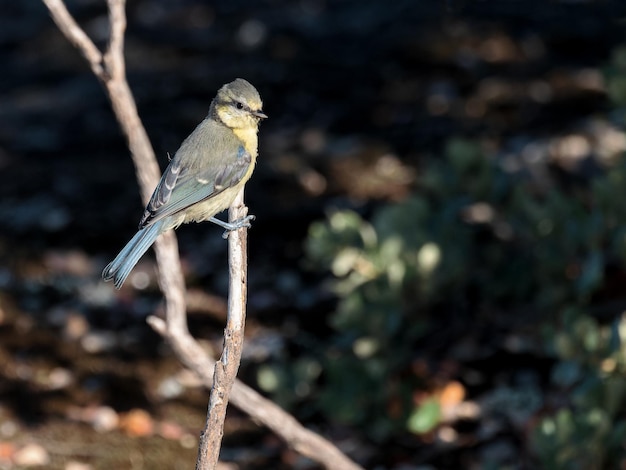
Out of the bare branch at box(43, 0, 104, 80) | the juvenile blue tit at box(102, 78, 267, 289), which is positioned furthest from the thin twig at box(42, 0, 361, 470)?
the juvenile blue tit at box(102, 78, 267, 289)

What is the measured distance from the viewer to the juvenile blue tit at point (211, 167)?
3463 mm

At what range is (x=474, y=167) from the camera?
196 inches

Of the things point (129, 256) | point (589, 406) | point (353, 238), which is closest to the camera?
point (129, 256)

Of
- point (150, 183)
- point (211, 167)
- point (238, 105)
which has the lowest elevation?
point (211, 167)

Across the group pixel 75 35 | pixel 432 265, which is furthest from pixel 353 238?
pixel 75 35

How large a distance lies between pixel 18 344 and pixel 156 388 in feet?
3.27

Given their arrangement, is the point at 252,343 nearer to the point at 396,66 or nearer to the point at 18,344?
the point at 18,344

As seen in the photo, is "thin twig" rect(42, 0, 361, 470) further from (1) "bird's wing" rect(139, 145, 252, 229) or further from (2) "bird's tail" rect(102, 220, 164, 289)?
(2) "bird's tail" rect(102, 220, 164, 289)

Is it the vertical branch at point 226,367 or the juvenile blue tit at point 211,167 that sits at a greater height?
the juvenile blue tit at point 211,167

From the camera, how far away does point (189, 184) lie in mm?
3537

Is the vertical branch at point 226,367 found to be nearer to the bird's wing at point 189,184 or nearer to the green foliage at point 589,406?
the bird's wing at point 189,184

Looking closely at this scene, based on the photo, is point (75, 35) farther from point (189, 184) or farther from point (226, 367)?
point (226, 367)

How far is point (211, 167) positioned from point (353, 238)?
1157 mm

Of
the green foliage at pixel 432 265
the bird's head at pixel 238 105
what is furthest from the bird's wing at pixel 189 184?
the green foliage at pixel 432 265
